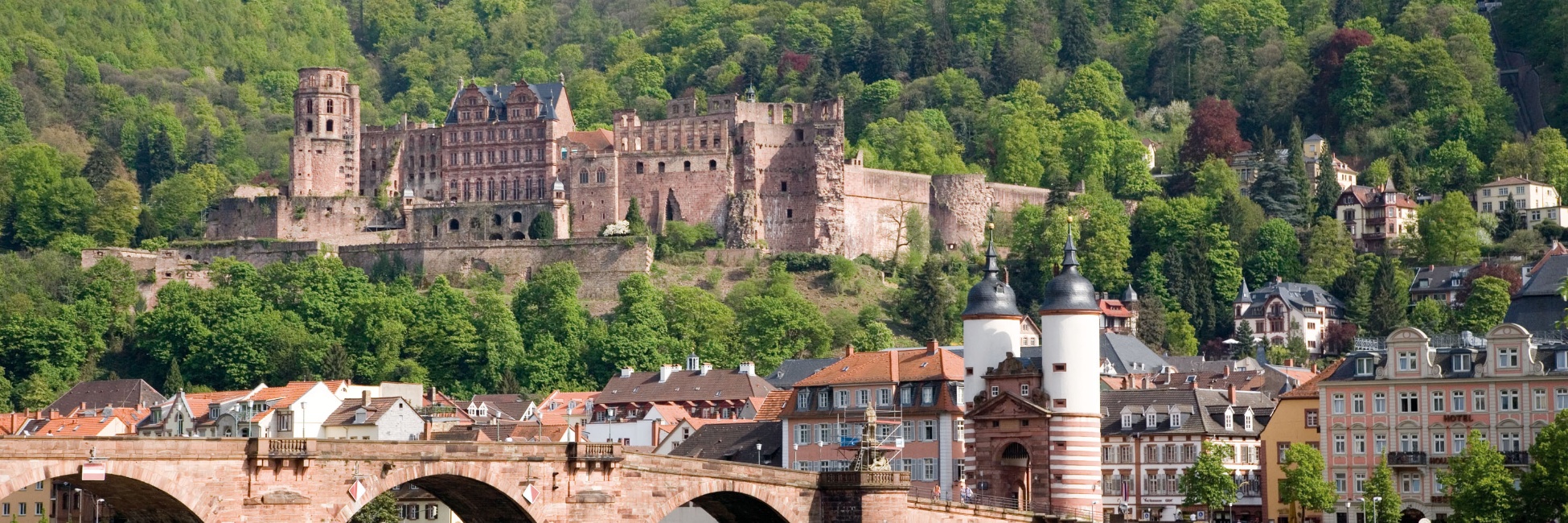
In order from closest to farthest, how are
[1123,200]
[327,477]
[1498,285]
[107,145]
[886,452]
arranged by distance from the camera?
A: [327,477], [886,452], [1498,285], [1123,200], [107,145]

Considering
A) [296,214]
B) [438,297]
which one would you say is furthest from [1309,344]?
[296,214]

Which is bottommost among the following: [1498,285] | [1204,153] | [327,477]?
[327,477]

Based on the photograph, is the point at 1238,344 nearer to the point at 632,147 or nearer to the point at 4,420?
the point at 632,147

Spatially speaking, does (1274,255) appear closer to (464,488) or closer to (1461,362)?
(1461,362)

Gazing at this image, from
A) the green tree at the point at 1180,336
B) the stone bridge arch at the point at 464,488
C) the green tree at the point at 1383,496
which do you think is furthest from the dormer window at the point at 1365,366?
the green tree at the point at 1180,336

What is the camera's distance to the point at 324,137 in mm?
154125

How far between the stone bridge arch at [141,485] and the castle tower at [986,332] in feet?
95.2

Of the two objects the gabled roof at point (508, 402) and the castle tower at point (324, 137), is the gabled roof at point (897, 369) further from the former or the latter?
the castle tower at point (324, 137)

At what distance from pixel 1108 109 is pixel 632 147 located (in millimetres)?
40562

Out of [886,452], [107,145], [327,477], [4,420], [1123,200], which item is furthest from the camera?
[107,145]

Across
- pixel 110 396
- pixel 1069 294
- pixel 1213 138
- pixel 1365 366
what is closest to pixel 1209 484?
pixel 1365 366

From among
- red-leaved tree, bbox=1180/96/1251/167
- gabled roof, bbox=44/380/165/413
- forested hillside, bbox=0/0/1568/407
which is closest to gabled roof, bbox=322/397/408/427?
gabled roof, bbox=44/380/165/413

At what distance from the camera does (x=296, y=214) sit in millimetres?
150250

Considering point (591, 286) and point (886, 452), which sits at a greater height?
point (591, 286)
